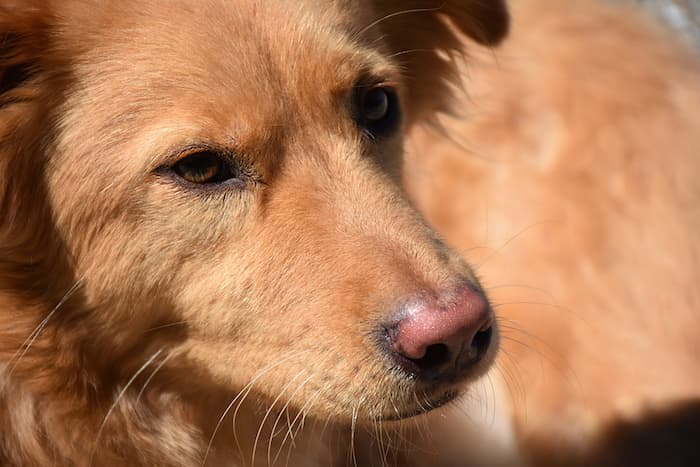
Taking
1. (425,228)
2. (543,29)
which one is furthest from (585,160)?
(425,228)

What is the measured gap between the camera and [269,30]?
7.59 feet

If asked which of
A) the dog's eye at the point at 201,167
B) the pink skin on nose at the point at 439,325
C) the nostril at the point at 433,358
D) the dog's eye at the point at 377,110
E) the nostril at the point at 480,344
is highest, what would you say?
the dog's eye at the point at 201,167

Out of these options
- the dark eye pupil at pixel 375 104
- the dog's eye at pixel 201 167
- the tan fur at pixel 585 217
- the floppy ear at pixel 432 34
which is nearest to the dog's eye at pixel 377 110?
the dark eye pupil at pixel 375 104

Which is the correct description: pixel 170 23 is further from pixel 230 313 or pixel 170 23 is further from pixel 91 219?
pixel 230 313

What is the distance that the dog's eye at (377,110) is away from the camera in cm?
252

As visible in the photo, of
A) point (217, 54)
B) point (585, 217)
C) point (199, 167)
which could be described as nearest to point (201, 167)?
point (199, 167)

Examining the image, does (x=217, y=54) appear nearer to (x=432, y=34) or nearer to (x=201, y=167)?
(x=201, y=167)

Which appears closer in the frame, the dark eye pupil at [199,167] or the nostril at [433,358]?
the nostril at [433,358]

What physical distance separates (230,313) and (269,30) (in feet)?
2.36

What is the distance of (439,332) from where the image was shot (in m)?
2.01

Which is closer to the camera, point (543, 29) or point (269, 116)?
point (269, 116)

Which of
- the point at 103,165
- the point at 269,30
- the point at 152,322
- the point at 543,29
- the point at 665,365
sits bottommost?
the point at 665,365

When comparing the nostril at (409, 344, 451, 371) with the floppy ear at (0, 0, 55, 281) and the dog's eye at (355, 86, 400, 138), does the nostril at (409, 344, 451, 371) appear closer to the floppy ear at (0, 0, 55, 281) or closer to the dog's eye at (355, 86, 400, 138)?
the dog's eye at (355, 86, 400, 138)

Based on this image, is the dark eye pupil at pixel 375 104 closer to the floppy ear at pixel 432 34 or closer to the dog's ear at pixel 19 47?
the floppy ear at pixel 432 34
